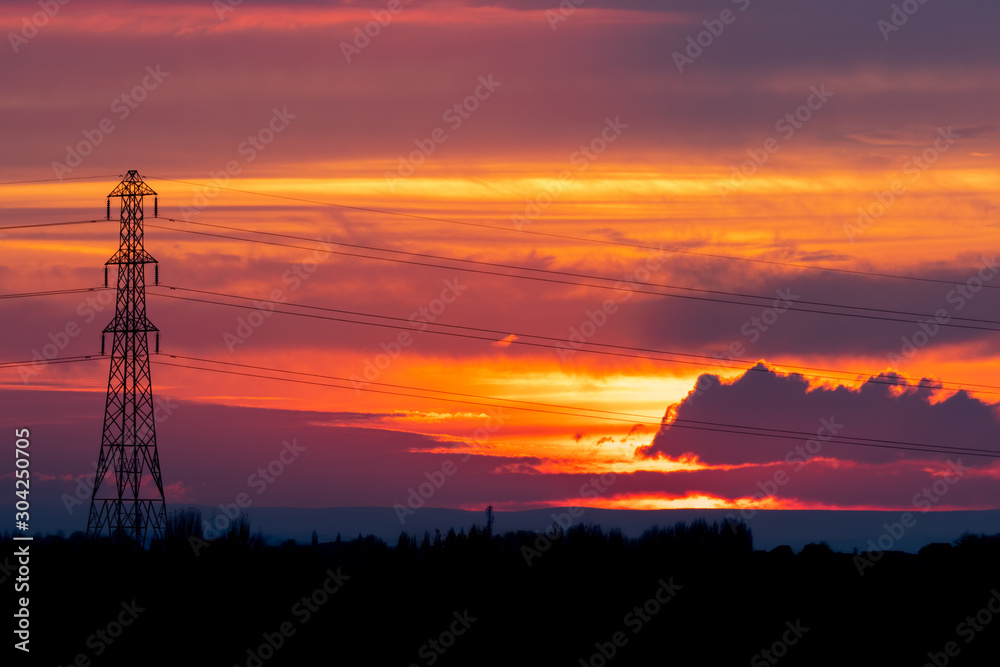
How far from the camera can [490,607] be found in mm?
58844

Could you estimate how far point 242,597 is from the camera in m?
57.6

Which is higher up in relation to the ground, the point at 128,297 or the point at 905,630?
the point at 128,297

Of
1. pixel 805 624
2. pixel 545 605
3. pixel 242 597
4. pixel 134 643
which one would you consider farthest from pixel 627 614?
pixel 134 643

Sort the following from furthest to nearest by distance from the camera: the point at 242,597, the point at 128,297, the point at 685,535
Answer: the point at 685,535, the point at 128,297, the point at 242,597

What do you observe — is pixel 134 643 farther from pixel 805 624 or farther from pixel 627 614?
pixel 805 624

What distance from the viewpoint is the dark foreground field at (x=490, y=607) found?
5234 centimetres

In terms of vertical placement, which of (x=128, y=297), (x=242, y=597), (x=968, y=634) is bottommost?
(x=968, y=634)

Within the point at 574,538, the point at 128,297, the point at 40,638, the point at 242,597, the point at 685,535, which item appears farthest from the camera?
the point at 685,535

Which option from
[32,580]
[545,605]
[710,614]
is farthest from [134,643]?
[710,614]

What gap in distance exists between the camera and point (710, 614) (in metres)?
60.2

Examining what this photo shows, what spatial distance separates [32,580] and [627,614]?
26.5 meters

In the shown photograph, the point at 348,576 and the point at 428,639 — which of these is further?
the point at 348,576

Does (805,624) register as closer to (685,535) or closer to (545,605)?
(545,605)

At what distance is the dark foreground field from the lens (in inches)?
2061
